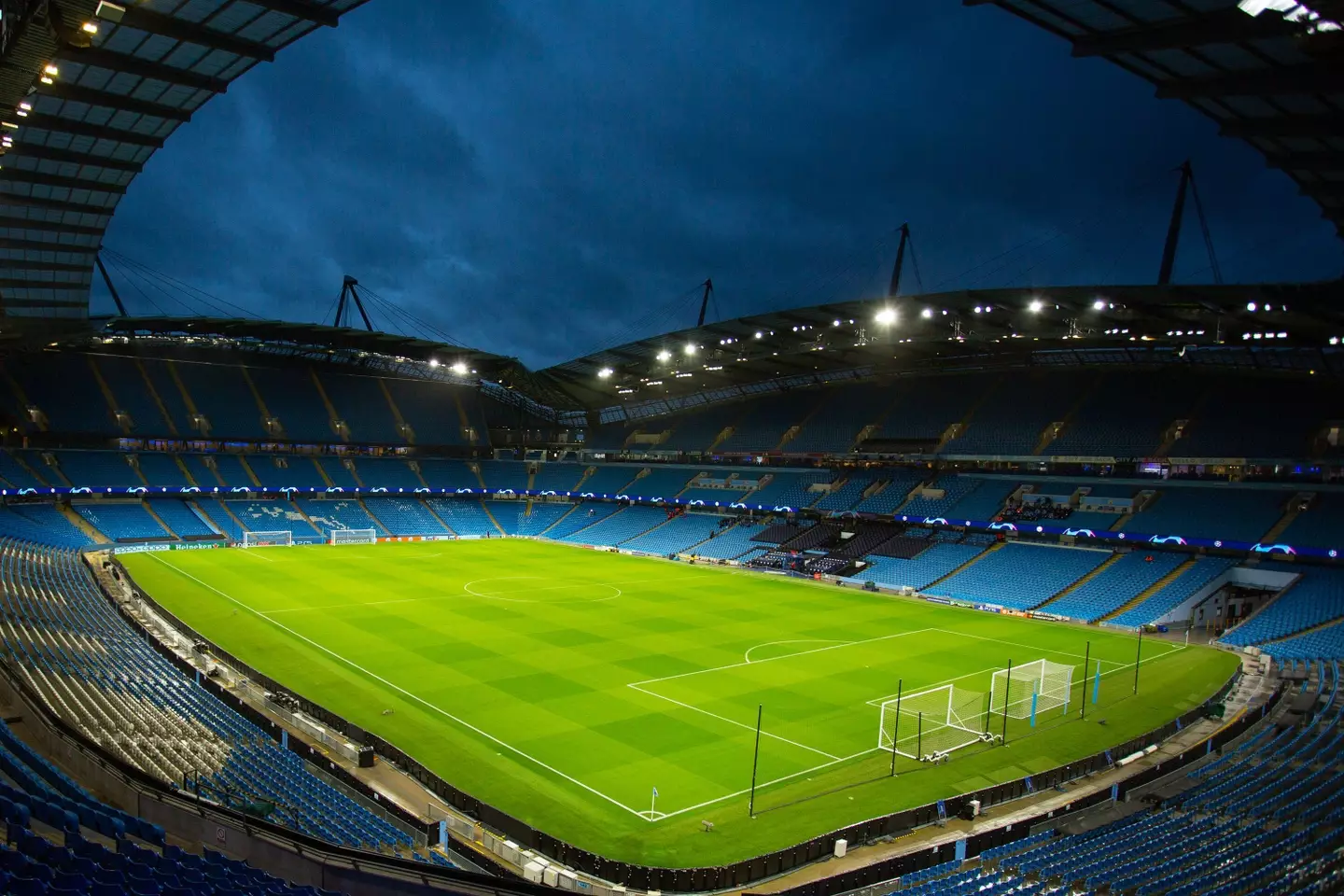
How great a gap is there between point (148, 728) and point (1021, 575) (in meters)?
43.5

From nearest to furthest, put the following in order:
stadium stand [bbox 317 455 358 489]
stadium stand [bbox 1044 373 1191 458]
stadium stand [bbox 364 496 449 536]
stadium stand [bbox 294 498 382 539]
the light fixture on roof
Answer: the light fixture on roof < stadium stand [bbox 1044 373 1191 458] < stadium stand [bbox 294 498 382 539] < stadium stand [bbox 364 496 449 536] < stadium stand [bbox 317 455 358 489]

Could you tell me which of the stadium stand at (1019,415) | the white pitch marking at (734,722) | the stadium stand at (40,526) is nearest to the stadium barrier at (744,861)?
the white pitch marking at (734,722)

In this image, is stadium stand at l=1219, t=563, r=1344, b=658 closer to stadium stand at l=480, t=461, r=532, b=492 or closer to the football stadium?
the football stadium

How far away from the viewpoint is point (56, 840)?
1018cm

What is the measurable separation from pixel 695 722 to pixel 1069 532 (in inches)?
1321

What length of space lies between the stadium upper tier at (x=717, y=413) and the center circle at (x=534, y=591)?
27.5m

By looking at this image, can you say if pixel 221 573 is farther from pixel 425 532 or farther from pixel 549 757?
pixel 549 757

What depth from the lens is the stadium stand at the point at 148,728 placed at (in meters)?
14.9

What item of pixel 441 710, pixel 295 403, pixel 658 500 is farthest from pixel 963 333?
pixel 295 403

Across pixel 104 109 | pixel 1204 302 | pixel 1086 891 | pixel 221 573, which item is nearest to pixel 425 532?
pixel 221 573

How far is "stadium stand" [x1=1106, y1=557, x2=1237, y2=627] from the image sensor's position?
41.2 m

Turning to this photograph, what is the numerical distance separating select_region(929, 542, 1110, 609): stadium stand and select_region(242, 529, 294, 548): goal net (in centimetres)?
4633

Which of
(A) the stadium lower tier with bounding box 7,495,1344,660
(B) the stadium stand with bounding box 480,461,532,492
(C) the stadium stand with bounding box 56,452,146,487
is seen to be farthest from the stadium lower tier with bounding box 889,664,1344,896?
(B) the stadium stand with bounding box 480,461,532,492

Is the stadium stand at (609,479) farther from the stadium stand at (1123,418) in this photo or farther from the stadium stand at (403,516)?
the stadium stand at (1123,418)
